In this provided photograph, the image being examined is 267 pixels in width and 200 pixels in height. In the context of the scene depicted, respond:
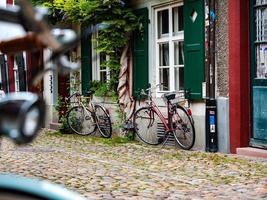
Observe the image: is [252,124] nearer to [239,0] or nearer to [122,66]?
[239,0]

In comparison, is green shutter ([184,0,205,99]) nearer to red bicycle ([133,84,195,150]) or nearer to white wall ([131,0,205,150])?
white wall ([131,0,205,150])

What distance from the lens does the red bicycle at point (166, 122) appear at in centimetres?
1149

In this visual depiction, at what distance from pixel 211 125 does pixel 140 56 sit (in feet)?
10.1

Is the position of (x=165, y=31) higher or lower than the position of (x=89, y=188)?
higher

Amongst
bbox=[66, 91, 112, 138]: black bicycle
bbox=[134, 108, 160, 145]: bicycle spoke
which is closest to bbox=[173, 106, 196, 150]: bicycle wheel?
bbox=[134, 108, 160, 145]: bicycle spoke

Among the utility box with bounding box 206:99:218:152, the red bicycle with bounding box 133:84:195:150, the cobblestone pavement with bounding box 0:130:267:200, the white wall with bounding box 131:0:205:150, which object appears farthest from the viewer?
the red bicycle with bounding box 133:84:195:150

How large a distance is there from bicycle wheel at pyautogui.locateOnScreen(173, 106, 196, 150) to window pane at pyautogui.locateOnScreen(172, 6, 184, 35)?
172 cm

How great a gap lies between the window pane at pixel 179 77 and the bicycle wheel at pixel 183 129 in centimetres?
70

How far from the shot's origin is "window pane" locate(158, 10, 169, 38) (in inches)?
503

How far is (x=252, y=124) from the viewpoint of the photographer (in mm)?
10445

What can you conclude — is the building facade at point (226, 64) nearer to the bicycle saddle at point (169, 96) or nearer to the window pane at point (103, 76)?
the bicycle saddle at point (169, 96)

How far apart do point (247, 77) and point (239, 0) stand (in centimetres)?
129

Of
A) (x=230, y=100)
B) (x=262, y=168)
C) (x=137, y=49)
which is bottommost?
(x=262, y=168)

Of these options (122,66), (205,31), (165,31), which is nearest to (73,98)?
(122,66)
